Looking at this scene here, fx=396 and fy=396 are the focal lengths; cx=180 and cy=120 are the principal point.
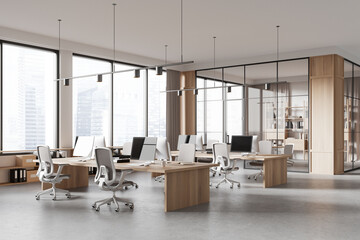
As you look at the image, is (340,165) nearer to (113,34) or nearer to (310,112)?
(310,112)

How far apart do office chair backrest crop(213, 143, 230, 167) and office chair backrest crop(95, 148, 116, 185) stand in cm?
337

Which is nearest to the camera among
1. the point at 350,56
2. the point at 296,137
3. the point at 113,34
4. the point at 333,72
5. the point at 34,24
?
the point at 34,24

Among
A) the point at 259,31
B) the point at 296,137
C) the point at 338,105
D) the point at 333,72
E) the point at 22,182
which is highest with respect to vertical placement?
the point at 259,31

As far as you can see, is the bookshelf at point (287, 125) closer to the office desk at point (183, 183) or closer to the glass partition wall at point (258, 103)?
→ the glass partition wall at point (258, 103)

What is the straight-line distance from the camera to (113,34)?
10039mm

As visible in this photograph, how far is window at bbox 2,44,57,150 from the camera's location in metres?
9.83

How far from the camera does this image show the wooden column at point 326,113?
37.6ft

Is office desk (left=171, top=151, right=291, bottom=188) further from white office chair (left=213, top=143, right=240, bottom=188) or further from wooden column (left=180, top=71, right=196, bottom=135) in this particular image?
wooden column (left=180, top=71, right=196, bottom=135)

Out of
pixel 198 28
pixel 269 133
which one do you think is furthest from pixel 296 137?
pixel 198 28

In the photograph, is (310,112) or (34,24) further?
(310,112)

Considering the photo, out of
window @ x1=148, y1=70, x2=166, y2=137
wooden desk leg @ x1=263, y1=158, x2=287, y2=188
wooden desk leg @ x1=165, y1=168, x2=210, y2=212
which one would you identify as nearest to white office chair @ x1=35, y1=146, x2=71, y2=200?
wooden desk leg @ x1=165, y1=168, x2=210, y2=212

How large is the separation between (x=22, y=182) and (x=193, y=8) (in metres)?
5.85

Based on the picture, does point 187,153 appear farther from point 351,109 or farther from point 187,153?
point 351,109

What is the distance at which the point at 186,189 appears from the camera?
22.0 feet
